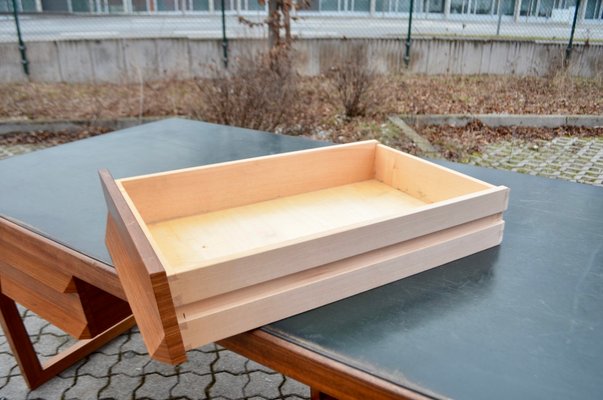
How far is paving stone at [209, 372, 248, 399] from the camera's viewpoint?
1867mm

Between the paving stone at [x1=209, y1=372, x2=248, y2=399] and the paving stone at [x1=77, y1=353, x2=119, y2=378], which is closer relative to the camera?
the paving stone at [x1=209, y1=372, x2=248, y2=399]

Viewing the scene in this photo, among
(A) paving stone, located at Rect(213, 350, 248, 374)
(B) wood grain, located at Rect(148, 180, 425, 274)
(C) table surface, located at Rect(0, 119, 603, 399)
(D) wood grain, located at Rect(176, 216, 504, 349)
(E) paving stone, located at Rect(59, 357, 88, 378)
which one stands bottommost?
(E) paving stone, located at Rect(59, 357, 88, 378)

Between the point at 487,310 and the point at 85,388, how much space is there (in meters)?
1.70

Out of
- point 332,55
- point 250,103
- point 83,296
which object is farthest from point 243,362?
point 332,55

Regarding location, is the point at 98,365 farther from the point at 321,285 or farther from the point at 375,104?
the point at 375,104

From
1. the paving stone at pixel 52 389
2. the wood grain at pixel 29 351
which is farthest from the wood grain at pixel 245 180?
the paving stone at pixel 52 389

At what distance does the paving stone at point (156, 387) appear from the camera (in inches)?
73.3

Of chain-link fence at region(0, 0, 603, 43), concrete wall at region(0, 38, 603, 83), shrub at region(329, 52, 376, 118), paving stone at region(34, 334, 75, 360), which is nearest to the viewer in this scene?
paving stone at region(34, 334, 75, 360)

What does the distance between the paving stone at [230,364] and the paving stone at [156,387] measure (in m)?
0.18

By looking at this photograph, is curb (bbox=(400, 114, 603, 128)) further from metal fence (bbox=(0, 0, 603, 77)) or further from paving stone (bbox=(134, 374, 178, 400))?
paving stone (bbox=(134, 374, 178, 400))

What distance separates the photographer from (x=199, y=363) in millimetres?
2041

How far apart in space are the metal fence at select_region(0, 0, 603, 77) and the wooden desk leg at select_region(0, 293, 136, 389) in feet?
20.4

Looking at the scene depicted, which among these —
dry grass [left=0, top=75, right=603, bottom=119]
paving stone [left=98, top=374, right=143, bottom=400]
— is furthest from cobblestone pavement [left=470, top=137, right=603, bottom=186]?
paving stone [left=98, top=374, right=143, bottom=400]

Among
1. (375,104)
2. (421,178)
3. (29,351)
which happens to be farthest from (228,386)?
(375,104)
